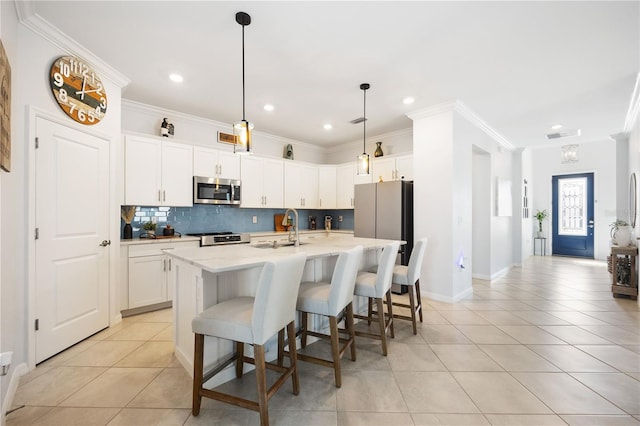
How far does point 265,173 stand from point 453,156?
3.02 metres

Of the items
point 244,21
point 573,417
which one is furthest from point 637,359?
point 244,21

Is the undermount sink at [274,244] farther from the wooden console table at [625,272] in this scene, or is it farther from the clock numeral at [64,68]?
the wooden console table at [625,272]

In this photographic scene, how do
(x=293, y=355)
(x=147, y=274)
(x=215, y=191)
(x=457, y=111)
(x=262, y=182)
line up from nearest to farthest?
1. (x=293, y=355)
2. (x=147, y=274)
3. (x=457, y=111)
4. (x=215, y=191)
5. (x=262, y=182)

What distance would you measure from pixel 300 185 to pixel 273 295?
4083mm

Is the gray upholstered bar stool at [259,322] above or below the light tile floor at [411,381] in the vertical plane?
above

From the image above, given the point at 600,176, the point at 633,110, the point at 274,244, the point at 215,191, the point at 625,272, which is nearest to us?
the point at 274,244

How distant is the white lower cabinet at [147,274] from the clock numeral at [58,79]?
175 cm

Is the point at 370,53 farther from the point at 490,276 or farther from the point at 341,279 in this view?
the point at 490,276

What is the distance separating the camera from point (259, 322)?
151 centimetres

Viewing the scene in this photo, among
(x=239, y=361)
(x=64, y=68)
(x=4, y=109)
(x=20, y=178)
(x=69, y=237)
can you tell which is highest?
(x=64, y=68)

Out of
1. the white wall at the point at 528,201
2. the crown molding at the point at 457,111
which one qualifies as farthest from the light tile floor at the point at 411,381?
the white wall at the point at 528,201

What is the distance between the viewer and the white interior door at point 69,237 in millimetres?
2295

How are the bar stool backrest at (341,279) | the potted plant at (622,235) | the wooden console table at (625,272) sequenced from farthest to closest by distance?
1. the potted plant at (622,235)
2. the wooden console table at (625,272)
3. the bar stool backrest at (341,279)

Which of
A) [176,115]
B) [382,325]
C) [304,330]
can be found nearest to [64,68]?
[176,115]
